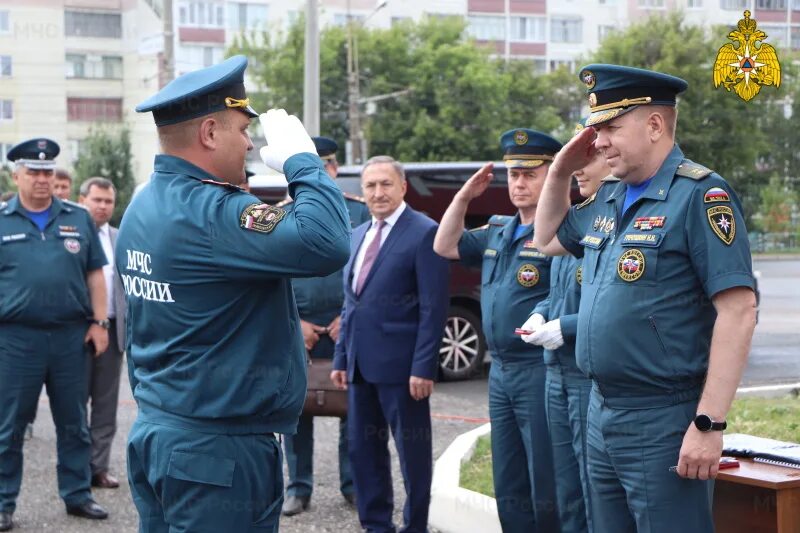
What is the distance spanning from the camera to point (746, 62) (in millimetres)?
6473

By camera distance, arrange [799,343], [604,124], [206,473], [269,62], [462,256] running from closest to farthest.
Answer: [206,473] → [604,124] → [462,256] → [799,343] → [269,62]

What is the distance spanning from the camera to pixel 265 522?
3625 mm

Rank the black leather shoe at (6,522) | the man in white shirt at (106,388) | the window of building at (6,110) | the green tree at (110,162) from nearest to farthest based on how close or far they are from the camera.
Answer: the black leather shoe at (6,522), the man in white shirt at (106,388), the green tree at (110,162), the window of building at (6,110)

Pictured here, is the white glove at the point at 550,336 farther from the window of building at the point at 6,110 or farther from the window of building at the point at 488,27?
the window of building at the point at 488,27

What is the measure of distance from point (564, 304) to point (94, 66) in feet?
191

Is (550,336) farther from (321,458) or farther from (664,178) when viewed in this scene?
(321,458)

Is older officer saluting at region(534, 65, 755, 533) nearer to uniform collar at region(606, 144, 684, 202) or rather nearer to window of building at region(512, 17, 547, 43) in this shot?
uniform collar at region(606, 144, 684, 202)

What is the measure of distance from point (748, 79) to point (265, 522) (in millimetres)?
4087

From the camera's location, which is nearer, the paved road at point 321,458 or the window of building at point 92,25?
the paved road at point 321,458

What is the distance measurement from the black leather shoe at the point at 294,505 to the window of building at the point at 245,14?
2119 inches

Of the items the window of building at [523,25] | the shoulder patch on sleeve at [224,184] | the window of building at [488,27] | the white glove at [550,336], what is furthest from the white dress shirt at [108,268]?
the window of building at [523,25]

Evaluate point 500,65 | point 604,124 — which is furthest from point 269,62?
point 604,124

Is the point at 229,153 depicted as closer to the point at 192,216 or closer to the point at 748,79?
the point at 192,216

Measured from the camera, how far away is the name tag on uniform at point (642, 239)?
149 inches
